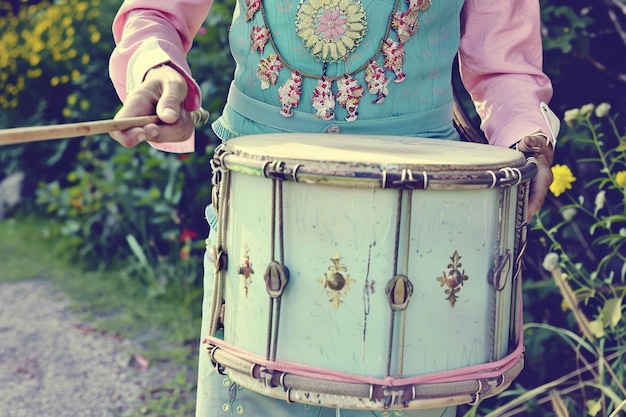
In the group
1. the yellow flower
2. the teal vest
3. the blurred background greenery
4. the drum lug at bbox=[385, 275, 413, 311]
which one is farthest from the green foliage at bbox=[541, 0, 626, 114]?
the drum lug at bbox=[385, 275, 413, 311]

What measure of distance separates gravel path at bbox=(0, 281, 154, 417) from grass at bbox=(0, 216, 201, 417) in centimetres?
7

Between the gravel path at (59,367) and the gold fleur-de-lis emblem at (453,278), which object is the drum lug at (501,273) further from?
the gravel path at (59,367)

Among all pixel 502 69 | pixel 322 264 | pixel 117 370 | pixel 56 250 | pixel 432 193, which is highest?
pixel 502 69

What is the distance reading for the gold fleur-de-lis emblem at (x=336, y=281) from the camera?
1.54 m

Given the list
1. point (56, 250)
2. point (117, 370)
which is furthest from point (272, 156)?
point (56, 250)

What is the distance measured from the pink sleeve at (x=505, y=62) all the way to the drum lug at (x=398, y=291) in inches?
20.1

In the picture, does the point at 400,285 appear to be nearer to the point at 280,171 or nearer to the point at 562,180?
the point at 280,171

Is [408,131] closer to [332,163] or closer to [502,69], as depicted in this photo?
[502,69]

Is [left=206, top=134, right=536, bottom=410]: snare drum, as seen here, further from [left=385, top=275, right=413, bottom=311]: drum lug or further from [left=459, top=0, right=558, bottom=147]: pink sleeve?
[left=459, top=0, right=558, bottom=147]: pink sleeve

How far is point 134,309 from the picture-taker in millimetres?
4105

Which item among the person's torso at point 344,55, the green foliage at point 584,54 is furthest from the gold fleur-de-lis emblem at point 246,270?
the green foliage at point 584,54

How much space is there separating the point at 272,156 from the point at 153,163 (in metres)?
2.68

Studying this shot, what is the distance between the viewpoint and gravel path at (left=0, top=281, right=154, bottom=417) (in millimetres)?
3318

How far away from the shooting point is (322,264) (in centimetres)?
155
